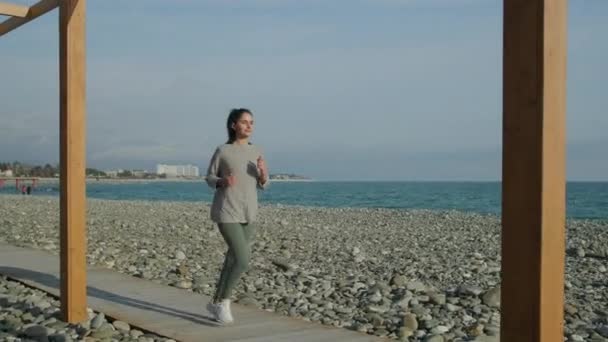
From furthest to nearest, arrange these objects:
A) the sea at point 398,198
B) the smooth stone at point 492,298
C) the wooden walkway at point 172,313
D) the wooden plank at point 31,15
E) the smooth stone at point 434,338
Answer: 1. the sea at point 398,198
2. the smooth stone at point 492,298
3. the wooden plank at point 31,15
4. the smooth stone at point 434,338
5. the wooden walkway at point 172,313

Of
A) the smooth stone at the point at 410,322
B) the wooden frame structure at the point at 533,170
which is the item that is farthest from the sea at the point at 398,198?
the wooden frame structure at the point at 533,170

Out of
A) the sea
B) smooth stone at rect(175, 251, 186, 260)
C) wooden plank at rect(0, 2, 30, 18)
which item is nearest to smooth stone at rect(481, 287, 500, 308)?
smooth stone at rect(175, 251, 186, 260)

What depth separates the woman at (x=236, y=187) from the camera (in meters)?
4.99

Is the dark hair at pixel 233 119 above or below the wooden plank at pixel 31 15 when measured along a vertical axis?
below

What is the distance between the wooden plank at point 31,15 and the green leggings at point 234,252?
8.18 ft

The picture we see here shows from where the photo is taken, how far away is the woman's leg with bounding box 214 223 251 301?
5004 mm

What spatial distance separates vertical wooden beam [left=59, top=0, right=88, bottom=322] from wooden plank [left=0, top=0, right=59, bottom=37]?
1.20 feet

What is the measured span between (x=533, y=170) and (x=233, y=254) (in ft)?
9.99

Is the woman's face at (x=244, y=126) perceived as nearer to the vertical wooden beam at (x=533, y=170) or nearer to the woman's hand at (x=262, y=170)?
the woman's hand at (x=262, y=170)

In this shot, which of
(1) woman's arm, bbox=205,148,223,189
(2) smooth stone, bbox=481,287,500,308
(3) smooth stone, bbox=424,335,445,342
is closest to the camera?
(1) woman's arm, bbox=205,148,223,189

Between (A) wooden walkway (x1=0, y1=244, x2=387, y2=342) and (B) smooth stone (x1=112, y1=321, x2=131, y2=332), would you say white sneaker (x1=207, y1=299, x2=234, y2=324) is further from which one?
(B) smooth stone (x1=112, y1=321, x2=131, y2=332)

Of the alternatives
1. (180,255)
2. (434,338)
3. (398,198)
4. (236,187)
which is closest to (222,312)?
(236,187)

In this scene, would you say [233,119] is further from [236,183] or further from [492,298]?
[492,298]

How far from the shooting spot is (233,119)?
5.09m
